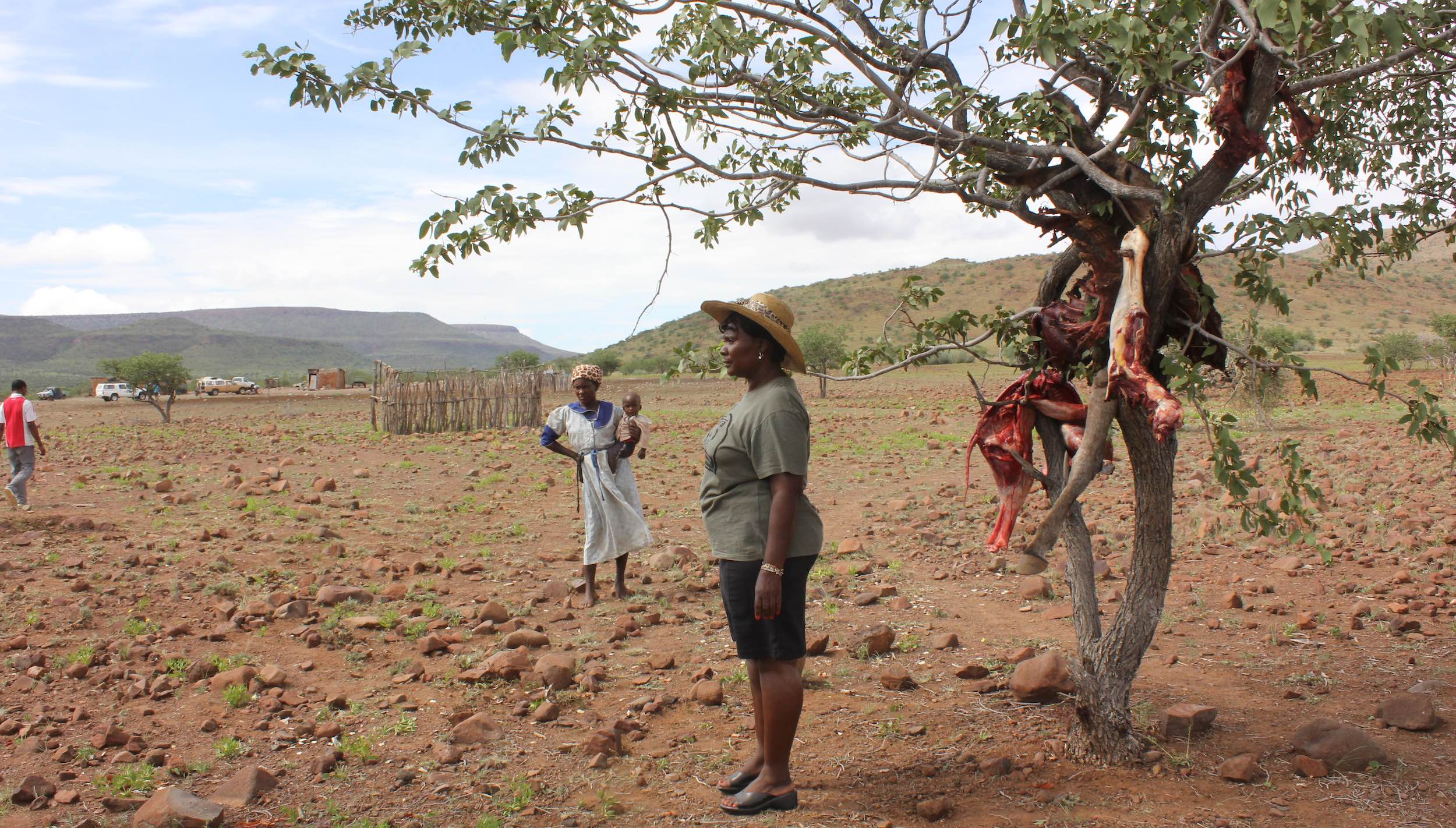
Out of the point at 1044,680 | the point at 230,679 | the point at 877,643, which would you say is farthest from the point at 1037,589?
the point at 230,679

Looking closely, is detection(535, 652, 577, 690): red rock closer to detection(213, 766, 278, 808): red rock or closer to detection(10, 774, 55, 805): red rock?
detection(213, 766, 278, 808): red rock

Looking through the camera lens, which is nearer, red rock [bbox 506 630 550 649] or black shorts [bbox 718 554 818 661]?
black shorts [bbox 718 554 818 661]

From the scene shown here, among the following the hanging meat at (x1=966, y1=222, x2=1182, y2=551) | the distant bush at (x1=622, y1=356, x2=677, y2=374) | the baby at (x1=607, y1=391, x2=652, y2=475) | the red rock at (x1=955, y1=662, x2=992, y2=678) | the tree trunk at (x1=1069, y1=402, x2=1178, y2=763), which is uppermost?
the distant bush at (x1=622, y1=356, x2=677, y2=374)

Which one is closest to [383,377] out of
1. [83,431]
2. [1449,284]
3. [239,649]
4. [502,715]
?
[83,431]

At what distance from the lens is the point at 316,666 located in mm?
5230

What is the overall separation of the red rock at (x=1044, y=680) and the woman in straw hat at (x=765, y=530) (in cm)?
135

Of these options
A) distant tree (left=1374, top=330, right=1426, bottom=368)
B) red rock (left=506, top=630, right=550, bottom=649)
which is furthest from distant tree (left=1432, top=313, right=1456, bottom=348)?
red rock (left=506, top=630, right=550, bottom=649)

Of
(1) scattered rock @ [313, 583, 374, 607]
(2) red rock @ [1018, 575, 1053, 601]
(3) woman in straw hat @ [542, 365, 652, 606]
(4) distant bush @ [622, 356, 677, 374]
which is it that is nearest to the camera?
(2) red rock @ [1018, 575, 1053, 601]

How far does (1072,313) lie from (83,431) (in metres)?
22.4

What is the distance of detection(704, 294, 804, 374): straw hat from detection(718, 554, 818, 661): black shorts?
64 centimetres

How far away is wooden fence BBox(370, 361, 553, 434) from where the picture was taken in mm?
18234

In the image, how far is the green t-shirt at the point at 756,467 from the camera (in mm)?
3205

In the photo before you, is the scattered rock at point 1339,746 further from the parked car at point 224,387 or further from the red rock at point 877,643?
the parked car at point 224,387

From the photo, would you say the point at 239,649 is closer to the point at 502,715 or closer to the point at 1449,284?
the point at 502,715
